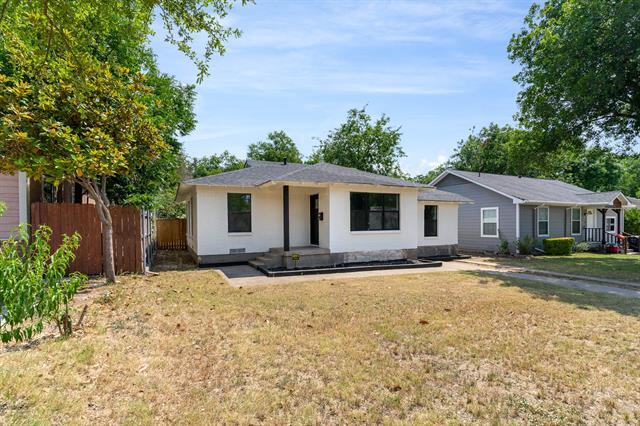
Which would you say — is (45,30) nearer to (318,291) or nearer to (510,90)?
(318,291)

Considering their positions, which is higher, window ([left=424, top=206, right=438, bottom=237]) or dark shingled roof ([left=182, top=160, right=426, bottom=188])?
dark shingled roof ([left=182, top=160, right=426, bottom=188])

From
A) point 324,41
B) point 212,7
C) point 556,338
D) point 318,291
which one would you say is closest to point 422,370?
point 556,338

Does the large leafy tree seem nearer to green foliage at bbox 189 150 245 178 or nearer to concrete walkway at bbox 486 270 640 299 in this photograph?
concrete walkway at bbox 486 270 640 299

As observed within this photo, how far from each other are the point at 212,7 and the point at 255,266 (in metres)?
8.13

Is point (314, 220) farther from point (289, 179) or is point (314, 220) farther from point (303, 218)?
point (289, 179)

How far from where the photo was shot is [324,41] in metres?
8.23

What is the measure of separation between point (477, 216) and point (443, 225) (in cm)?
399

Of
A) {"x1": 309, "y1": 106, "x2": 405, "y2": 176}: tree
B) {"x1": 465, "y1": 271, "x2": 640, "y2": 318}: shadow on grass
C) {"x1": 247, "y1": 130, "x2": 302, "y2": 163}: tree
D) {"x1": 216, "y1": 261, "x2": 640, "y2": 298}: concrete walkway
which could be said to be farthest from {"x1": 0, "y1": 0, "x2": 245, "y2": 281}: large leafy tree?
{"x1": 247, "y1": 130, "x2": 302, "y2": 163}: tree

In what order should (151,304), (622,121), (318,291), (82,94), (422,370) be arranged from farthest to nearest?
(622,121) → (318,291) → (82,94) → (151,304) → (422,370)

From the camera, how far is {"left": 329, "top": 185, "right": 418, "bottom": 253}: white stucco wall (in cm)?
1219

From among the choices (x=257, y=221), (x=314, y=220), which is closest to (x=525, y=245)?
(x=314, y=220)

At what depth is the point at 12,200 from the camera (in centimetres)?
915

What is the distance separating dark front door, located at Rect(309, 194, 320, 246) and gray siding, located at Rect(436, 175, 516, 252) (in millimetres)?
9925

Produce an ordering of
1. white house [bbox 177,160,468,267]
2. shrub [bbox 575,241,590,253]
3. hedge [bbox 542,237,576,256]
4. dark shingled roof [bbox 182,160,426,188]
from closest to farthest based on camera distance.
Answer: dark shingled roof [bbox 182,160,426,188] → white house [bbox 177,160,468,267] → hedge [bbox 542,237,576,256] → shrub [bbox 575,241,590,253]
